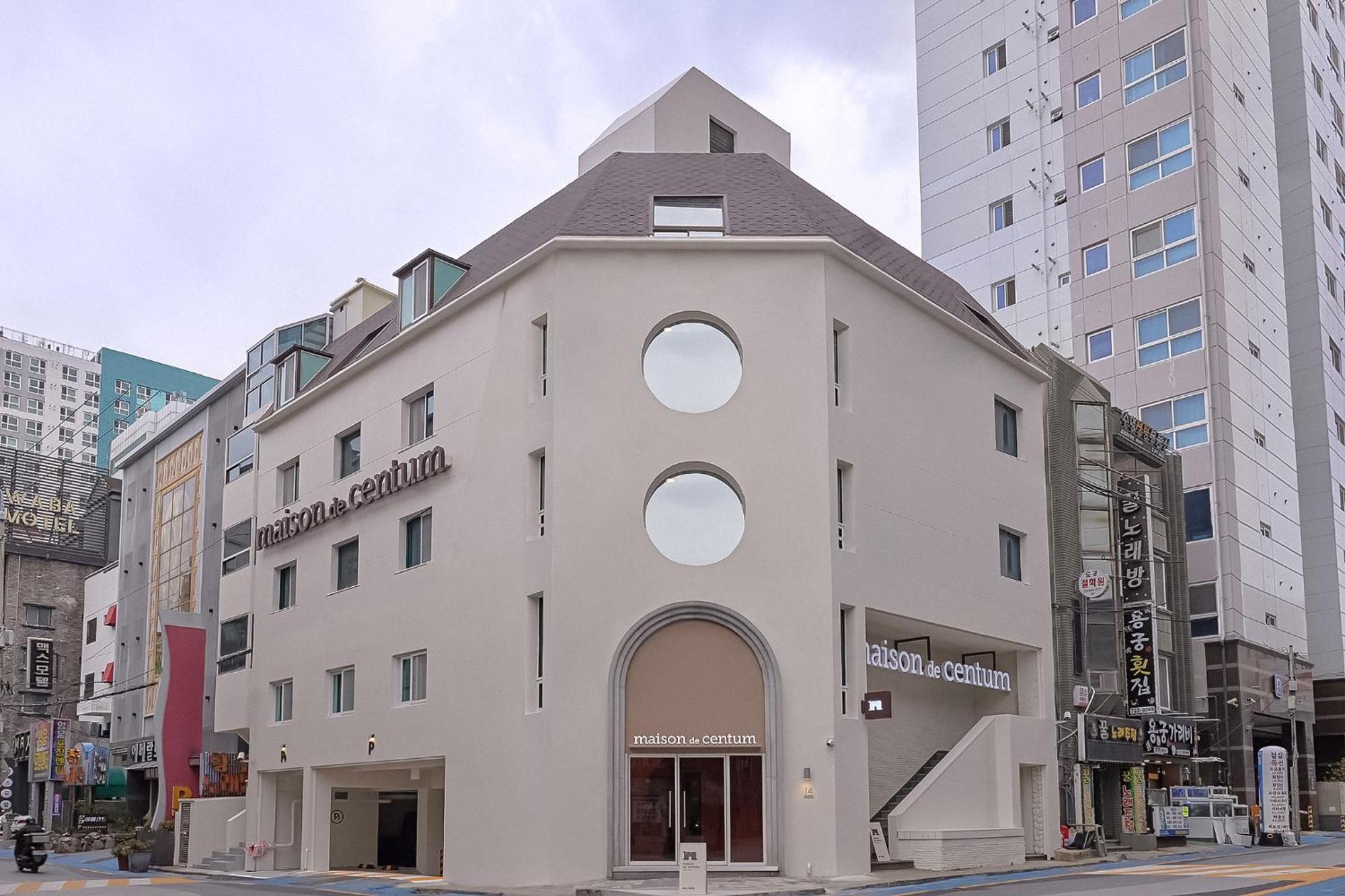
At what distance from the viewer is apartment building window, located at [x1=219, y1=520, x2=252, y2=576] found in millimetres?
50250

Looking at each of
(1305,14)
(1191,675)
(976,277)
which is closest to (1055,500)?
(1191,675)

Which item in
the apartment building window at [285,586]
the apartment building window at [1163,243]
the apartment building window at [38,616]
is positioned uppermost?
the apartment building window at [1163,243]

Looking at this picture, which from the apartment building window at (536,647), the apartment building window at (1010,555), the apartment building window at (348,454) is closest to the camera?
the apartment building window at (536,647)

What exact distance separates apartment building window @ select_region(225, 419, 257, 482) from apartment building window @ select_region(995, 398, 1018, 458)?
2916cm

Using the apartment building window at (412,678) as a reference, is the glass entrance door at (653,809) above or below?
below

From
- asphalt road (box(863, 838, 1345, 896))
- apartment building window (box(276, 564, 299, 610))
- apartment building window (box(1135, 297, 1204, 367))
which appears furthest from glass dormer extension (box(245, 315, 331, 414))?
apartment building window (box(1135, 297, 1204, 367))

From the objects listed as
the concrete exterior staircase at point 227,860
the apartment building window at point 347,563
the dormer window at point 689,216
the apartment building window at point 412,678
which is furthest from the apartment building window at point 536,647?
the concrete exterior staircase at point 227,860

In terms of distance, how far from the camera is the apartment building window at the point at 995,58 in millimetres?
71500

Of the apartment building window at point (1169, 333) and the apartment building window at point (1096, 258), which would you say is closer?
the apartment building window at point (1169, 333)

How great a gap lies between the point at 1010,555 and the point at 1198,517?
22.4 meters

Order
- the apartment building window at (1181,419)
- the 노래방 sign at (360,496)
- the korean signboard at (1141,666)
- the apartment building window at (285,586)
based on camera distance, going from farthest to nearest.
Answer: the apartment building window at (1181,419) → the korean signboard at (1141,666) → the apartment building window at (285,586) → the 노래방 sign at (360,496)

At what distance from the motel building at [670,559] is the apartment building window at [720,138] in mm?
830

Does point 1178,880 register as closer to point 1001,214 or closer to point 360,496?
point 360,496

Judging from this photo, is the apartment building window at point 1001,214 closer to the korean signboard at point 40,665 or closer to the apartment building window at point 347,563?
the apartment building window at point 347,563
